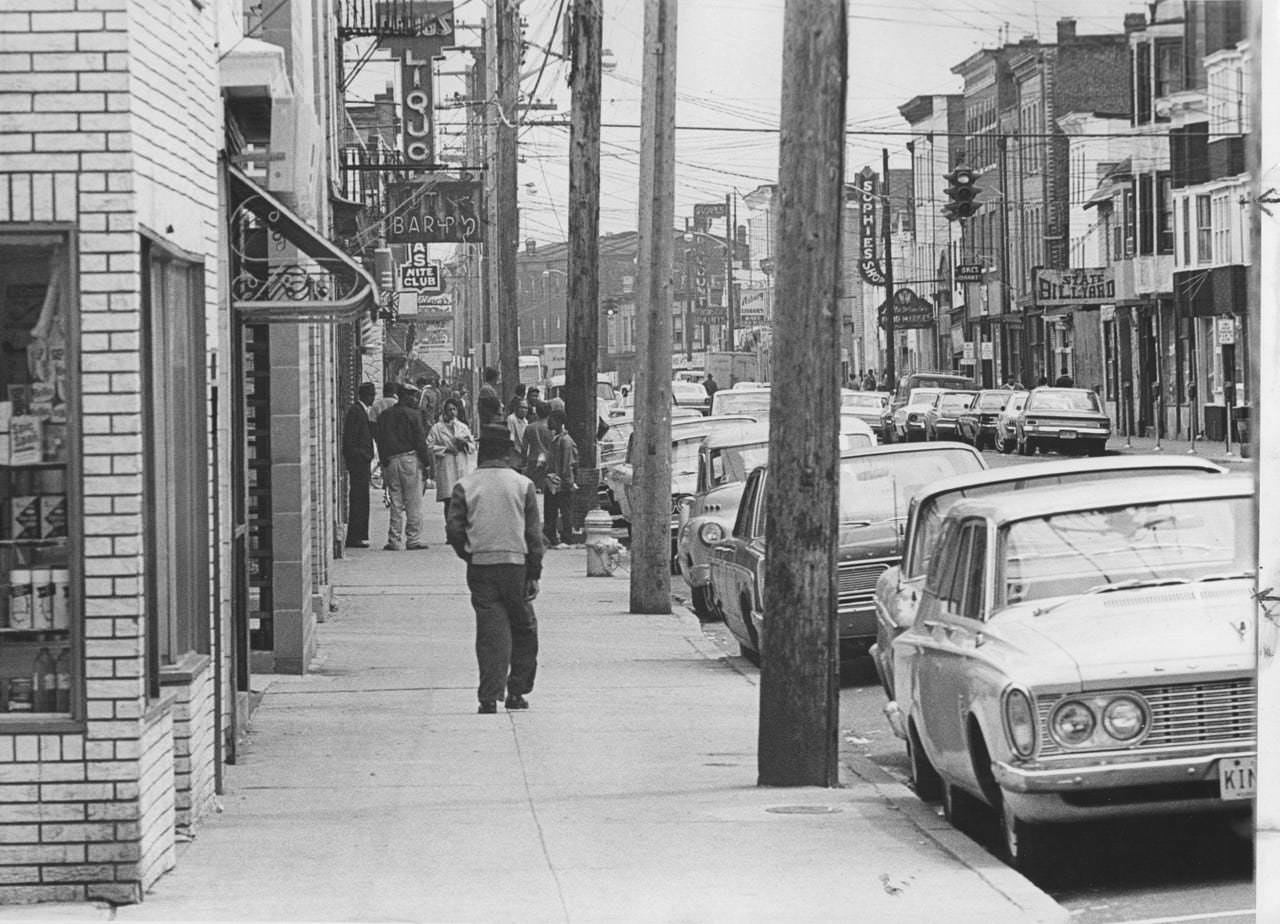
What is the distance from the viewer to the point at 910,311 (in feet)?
260


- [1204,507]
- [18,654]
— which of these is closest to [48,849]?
[18,654]

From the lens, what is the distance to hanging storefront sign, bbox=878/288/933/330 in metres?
78.9

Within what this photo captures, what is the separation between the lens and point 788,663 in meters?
10.2

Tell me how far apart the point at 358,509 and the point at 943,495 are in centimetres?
1564

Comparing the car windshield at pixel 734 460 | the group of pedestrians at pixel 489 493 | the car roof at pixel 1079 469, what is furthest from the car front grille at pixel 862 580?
the car windshield at pixel 734 460

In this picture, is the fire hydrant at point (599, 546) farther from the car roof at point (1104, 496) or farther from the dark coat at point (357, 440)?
the car roof at point (1104, 496)

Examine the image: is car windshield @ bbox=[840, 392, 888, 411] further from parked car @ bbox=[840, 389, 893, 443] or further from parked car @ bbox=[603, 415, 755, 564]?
parked car @ bbox=[603, 415, 755, 564]

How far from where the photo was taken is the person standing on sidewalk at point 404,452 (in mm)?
25109

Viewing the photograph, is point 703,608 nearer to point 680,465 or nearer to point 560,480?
point 680,465

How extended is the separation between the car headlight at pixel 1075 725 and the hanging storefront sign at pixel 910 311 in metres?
71.1

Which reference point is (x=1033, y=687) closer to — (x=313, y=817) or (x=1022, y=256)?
(x=313, y=817)

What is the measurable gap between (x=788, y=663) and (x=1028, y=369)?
64463 mm

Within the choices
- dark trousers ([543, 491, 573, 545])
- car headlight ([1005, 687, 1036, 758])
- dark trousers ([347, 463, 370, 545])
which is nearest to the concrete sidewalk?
car headlight ([1005, 687, 1036, 758])

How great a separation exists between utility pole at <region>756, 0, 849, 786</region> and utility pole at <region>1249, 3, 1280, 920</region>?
499cm
